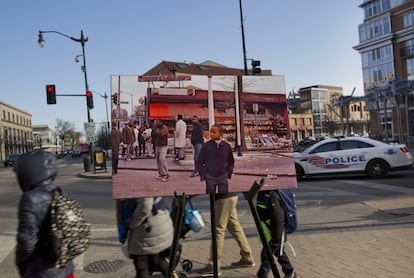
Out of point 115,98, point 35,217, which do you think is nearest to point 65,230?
point 35,217

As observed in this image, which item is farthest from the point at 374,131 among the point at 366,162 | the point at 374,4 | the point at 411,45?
the point at 366,162

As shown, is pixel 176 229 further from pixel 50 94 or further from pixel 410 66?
pixel 410 66

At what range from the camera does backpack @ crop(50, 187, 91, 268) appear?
104 inches

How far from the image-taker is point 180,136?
13.4 ft

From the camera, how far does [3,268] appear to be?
5.50m

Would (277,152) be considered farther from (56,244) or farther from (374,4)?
(374,4)

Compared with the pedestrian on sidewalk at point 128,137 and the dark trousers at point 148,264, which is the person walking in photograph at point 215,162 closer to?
the pedestrian on sidewalk at point 128,137

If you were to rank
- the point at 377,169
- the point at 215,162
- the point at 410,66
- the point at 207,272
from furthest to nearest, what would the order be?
the point at 410,66, the point at 377,169, the point at 207,272, the point at 215,162

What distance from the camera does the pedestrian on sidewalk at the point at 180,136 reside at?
4.07 metres

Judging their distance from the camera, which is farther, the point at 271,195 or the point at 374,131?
the point at 374,131

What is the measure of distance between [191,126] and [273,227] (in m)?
1.34

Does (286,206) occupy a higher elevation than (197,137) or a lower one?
lower

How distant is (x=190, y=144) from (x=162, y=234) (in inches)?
41.2

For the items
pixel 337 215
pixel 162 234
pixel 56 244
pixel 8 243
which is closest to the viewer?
pixel 56 244
